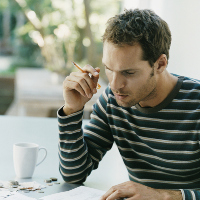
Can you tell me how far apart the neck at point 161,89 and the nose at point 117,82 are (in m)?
0.13

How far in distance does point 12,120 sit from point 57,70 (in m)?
2.44

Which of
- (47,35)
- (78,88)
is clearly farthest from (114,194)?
(47,35)

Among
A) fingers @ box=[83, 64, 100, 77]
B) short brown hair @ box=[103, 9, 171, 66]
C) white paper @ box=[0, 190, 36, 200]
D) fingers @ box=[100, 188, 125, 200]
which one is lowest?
white paper @ box=[0, 190, 36, 200]

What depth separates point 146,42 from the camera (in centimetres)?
109

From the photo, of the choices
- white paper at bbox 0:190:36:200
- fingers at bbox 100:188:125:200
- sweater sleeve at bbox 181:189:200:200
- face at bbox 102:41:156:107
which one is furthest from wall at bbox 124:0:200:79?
white paper at bbox 0:190:36:200

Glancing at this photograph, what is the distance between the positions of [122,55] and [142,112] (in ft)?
0.72

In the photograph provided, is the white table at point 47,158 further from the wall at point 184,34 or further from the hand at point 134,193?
the wall at point 184,34

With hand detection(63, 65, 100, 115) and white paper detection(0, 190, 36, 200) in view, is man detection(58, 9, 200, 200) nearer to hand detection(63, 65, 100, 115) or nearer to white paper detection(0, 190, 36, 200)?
hand detection(63, 65, 100, 115)

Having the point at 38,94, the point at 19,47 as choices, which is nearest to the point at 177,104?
the point at 38,94

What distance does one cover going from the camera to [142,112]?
119cm

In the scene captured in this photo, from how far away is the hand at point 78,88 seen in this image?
3.83ft

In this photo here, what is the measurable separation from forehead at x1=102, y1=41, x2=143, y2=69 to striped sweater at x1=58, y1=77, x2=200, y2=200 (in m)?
0.17

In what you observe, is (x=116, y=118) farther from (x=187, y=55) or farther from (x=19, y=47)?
(x=19, y=47)

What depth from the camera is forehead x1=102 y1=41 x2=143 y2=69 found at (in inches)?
41.8
